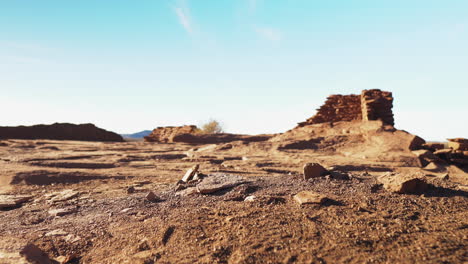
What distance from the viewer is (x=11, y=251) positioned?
8.16ft

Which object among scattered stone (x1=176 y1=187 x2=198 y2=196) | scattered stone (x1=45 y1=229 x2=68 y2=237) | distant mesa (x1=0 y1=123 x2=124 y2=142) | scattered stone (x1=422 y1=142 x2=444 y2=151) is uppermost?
distant mesa (x1=0 y1=123 x2=124 y2=142)

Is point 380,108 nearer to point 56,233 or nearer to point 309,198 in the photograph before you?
point 309,198

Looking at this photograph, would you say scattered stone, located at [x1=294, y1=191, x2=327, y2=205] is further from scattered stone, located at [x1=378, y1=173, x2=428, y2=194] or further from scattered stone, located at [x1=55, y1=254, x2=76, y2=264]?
scattered stone, located at [x1=55, y1=254, x2=76, y2=264]

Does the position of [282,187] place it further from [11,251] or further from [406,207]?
[11,251]

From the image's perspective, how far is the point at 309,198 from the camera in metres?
3.07

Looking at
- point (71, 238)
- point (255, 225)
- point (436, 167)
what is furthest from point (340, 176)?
point (436, 167)

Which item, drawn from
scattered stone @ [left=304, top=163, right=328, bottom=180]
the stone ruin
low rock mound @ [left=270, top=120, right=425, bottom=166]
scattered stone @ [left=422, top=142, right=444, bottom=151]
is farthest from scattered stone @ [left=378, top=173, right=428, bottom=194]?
the stone ruin

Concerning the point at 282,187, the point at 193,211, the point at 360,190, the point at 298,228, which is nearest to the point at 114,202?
the point at 193,211

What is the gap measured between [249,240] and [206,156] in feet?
20.5

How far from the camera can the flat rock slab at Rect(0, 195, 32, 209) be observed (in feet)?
13.1

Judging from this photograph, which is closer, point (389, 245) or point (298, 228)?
point (389, 245)

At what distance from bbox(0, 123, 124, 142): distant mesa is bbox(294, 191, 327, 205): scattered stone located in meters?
19.4

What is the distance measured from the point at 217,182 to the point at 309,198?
131cm

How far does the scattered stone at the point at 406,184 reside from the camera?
10.6ft
